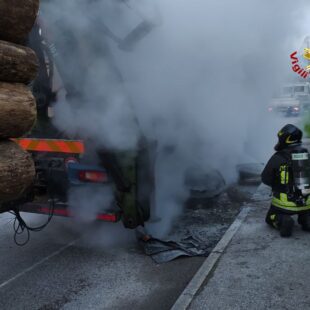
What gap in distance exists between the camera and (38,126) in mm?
4723

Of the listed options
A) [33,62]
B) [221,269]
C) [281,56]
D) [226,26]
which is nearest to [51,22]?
[33,62]

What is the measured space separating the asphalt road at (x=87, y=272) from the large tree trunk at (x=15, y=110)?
1.64 m

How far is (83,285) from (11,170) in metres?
1.82

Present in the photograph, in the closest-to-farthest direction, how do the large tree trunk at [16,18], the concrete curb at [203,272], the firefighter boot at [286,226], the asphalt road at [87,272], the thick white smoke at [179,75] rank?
the large tree trunk at [16,18] < the concrete curb at [203,272] < the asphalt road at [87,272] < the thick white smoke at [179,75] < the firefighter boot at [286,226]

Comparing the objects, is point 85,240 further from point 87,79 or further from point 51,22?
point 51,22

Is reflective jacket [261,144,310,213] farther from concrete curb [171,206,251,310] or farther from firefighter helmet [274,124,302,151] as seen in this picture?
concrete curb [171,206,251,310]

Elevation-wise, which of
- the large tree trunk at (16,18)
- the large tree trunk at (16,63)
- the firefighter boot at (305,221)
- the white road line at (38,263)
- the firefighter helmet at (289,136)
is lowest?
the white road line at (38,263)

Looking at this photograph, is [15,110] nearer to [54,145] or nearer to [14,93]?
[14,93]

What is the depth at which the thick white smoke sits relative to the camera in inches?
158

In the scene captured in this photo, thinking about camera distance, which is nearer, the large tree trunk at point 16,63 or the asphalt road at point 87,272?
the large tree trunk at point 16,63

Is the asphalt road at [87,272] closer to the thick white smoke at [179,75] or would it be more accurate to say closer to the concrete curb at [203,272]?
the concrete curb at [203,272]

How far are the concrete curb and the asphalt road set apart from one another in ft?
0.60

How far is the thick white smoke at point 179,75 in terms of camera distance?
158 inches

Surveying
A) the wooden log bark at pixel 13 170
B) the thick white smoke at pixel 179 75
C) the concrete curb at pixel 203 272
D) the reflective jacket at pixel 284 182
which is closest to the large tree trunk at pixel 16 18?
the wooden log bark at pixel 13 170
